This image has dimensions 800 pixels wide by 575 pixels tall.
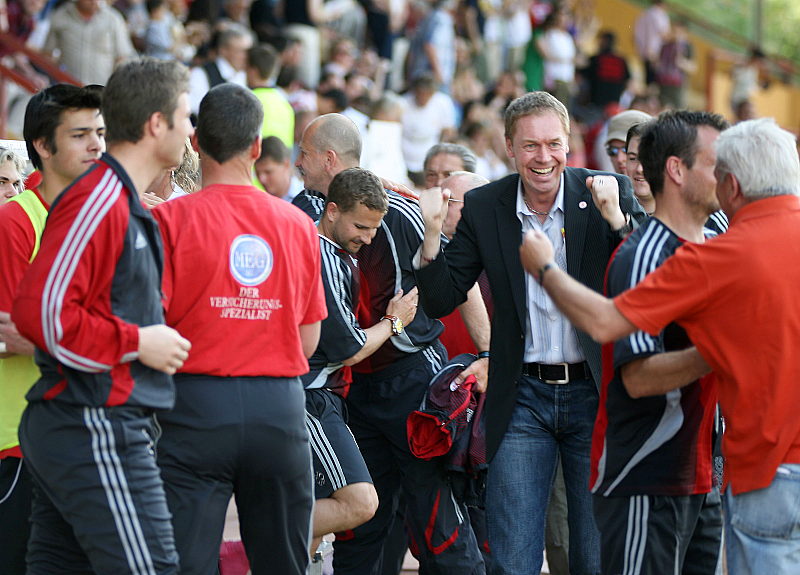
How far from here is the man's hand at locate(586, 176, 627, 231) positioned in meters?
4.73

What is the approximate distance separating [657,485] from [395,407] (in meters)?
2.00

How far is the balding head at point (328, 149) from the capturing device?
615cm

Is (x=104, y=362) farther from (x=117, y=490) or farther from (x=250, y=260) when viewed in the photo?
(x=250, y=260)

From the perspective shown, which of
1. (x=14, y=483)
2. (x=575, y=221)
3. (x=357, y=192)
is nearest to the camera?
(x=14, y=483)

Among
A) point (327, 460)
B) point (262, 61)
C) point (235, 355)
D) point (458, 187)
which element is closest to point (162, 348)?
point (235, 355)

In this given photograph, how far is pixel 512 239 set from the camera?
5047 millimetres

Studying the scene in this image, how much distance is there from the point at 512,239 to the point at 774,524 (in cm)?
185

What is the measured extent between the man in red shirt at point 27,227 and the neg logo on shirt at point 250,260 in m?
0.87

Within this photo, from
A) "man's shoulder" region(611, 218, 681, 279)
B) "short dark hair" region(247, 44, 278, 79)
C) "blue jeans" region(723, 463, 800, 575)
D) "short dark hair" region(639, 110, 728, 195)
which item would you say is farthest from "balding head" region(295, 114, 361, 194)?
"short dark hair" region(247, 44, 278, 79)

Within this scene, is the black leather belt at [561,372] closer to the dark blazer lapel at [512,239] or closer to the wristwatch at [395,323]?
the dark blazer lapel at [512,239]

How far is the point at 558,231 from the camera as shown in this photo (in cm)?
504

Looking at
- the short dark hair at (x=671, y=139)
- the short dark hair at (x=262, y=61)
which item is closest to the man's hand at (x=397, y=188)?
the short dark hair at (x=671, y=139)

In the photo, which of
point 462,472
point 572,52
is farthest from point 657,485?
point 572,52

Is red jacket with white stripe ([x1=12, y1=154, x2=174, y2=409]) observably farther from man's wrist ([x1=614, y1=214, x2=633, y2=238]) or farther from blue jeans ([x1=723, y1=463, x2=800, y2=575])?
man's wrist ([x1=614, y1=214, x2=633, y2=238])
